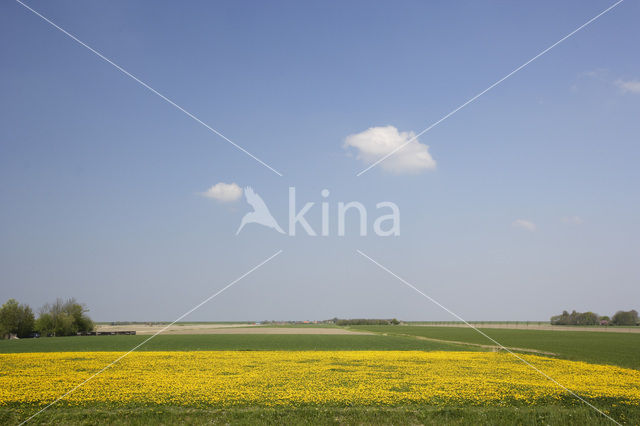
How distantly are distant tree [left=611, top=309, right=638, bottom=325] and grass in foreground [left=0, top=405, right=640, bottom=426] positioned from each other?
661 feet

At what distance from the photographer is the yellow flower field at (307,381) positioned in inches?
795

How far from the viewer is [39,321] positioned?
93.5 metres

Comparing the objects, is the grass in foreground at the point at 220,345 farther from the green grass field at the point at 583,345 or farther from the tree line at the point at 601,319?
the tree line at the point at 601,319

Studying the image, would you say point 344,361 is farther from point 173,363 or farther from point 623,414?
point 623,414

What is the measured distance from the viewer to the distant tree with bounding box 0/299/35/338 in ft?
293

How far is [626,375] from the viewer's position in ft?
93.1

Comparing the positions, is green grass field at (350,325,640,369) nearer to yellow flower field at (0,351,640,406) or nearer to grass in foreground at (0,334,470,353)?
yellow flower field at (0,351,640,406)

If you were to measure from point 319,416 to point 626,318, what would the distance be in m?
212

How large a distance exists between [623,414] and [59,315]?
351 ft

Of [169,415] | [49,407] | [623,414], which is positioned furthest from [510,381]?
[49,407]

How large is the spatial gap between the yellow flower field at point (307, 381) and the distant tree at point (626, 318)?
183368 millimetres

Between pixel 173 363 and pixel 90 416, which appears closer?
pixel 90 416

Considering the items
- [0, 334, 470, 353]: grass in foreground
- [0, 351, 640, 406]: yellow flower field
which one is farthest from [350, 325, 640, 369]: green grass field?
[0, 334, 470, 353]: grass in foreground

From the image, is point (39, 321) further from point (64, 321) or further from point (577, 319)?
point (577, 319)
